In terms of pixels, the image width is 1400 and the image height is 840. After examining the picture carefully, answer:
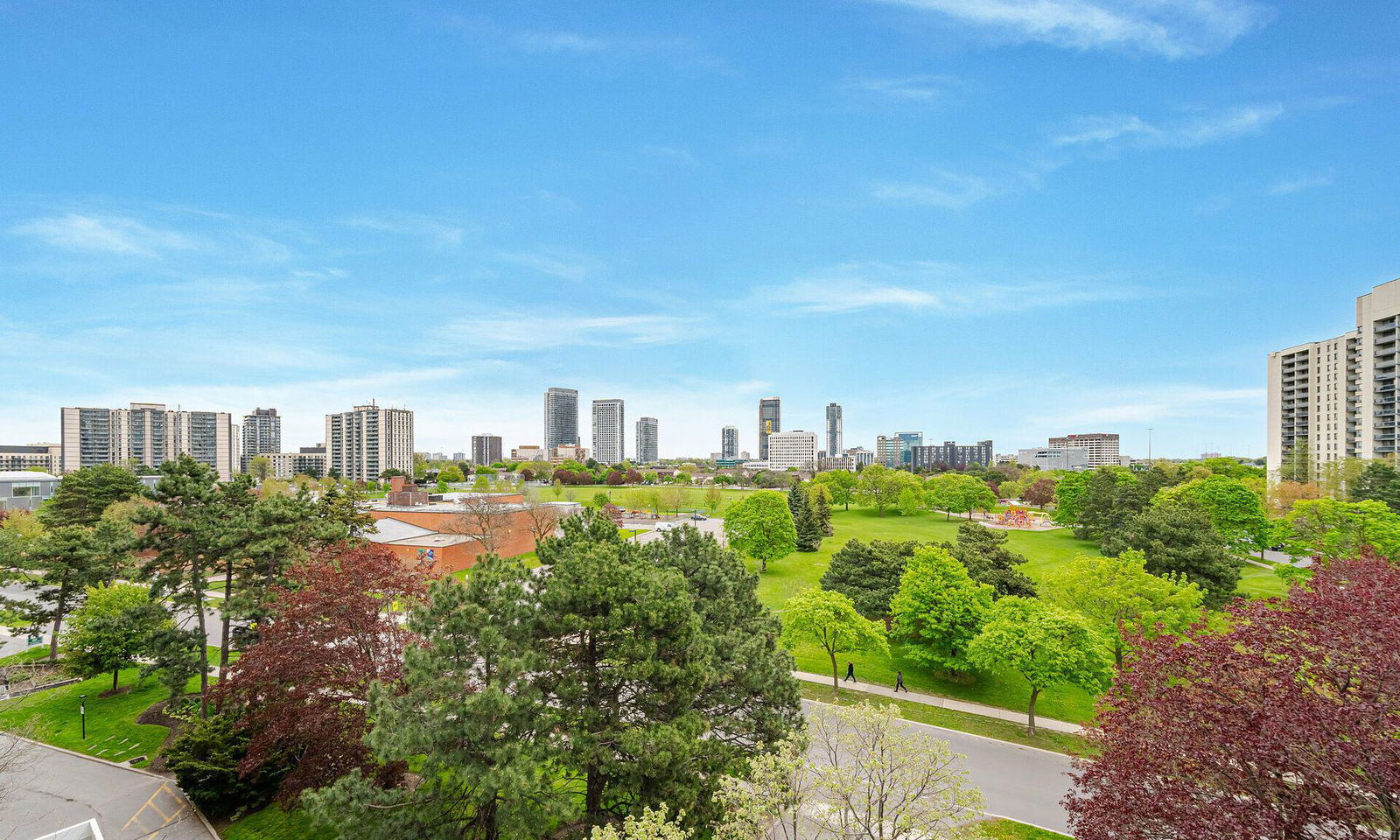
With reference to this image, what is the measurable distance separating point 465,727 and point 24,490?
86.5m

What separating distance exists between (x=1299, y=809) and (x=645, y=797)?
946 centimetres

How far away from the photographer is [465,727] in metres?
9.99

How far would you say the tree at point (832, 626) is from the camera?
20.4 m

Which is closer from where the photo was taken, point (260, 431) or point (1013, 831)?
point (1013, 831)

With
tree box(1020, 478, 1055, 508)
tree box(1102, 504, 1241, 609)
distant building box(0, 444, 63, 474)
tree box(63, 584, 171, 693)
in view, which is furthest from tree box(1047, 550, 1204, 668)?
distant building box(0, 444, 63, 474)

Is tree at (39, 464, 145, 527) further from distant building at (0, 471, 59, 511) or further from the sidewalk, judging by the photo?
the sidewalk

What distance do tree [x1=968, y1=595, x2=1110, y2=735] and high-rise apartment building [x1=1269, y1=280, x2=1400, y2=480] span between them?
63.0 metres

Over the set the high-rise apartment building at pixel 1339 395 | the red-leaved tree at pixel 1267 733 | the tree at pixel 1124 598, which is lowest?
the tree at pixel 1124 598

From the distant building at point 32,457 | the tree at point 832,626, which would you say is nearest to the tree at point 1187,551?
the tree at point 832,626

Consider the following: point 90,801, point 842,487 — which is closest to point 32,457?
point 90,801

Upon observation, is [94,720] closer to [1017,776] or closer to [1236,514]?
[1017,776]

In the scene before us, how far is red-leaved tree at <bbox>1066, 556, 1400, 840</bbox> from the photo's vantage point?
23.6 feet

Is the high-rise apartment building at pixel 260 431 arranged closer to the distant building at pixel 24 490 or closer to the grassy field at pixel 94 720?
the distant building at pixel 24 490

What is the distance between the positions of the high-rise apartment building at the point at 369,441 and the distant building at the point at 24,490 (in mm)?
65637
